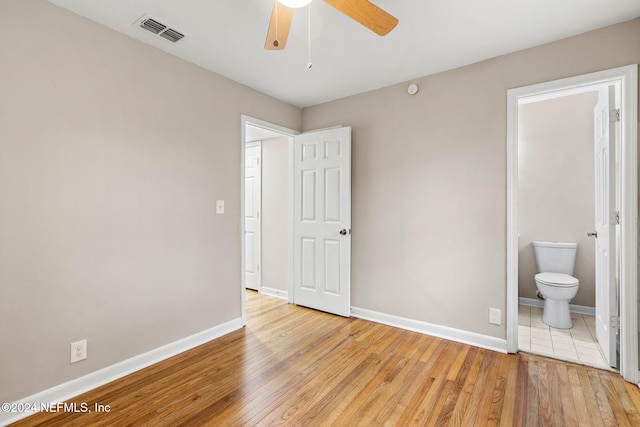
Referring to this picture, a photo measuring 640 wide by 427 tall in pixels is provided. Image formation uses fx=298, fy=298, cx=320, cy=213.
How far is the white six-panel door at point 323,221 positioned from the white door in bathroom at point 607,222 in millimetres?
2072

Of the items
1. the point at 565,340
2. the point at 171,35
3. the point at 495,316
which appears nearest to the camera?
the point at 171,35

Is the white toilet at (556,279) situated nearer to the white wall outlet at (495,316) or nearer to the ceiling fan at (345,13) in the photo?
the white wall outlet at (495,316)

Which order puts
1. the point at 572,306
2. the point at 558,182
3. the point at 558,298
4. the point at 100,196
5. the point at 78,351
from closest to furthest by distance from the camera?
the point at 78,351
the point at 100,196
the point at 558,298
the point at 572,306
the point at 558,182

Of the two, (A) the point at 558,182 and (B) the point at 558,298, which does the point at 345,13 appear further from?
(A) the point at 558,182

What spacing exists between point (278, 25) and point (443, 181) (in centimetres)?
198

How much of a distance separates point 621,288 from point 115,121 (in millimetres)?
3715

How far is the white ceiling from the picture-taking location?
185 cm

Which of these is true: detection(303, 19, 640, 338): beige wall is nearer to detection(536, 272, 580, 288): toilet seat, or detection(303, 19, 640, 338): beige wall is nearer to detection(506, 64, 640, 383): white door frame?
detection(506, 64, 640, 383): white door frame

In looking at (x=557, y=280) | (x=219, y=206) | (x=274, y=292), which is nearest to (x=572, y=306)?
(x=557, y=280)

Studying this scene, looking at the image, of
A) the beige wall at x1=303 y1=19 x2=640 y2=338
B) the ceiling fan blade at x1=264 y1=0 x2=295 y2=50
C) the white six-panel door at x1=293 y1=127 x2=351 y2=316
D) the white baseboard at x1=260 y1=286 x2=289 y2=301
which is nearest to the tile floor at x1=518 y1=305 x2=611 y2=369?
the beige wall at x1=303 y1=19 x2=640 y2=338

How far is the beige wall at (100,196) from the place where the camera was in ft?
5.61

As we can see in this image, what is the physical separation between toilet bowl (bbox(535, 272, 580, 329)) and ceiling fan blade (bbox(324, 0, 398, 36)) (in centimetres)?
297

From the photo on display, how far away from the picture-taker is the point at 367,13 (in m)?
1.38

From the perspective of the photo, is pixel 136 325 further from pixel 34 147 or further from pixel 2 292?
pixel 34 147
